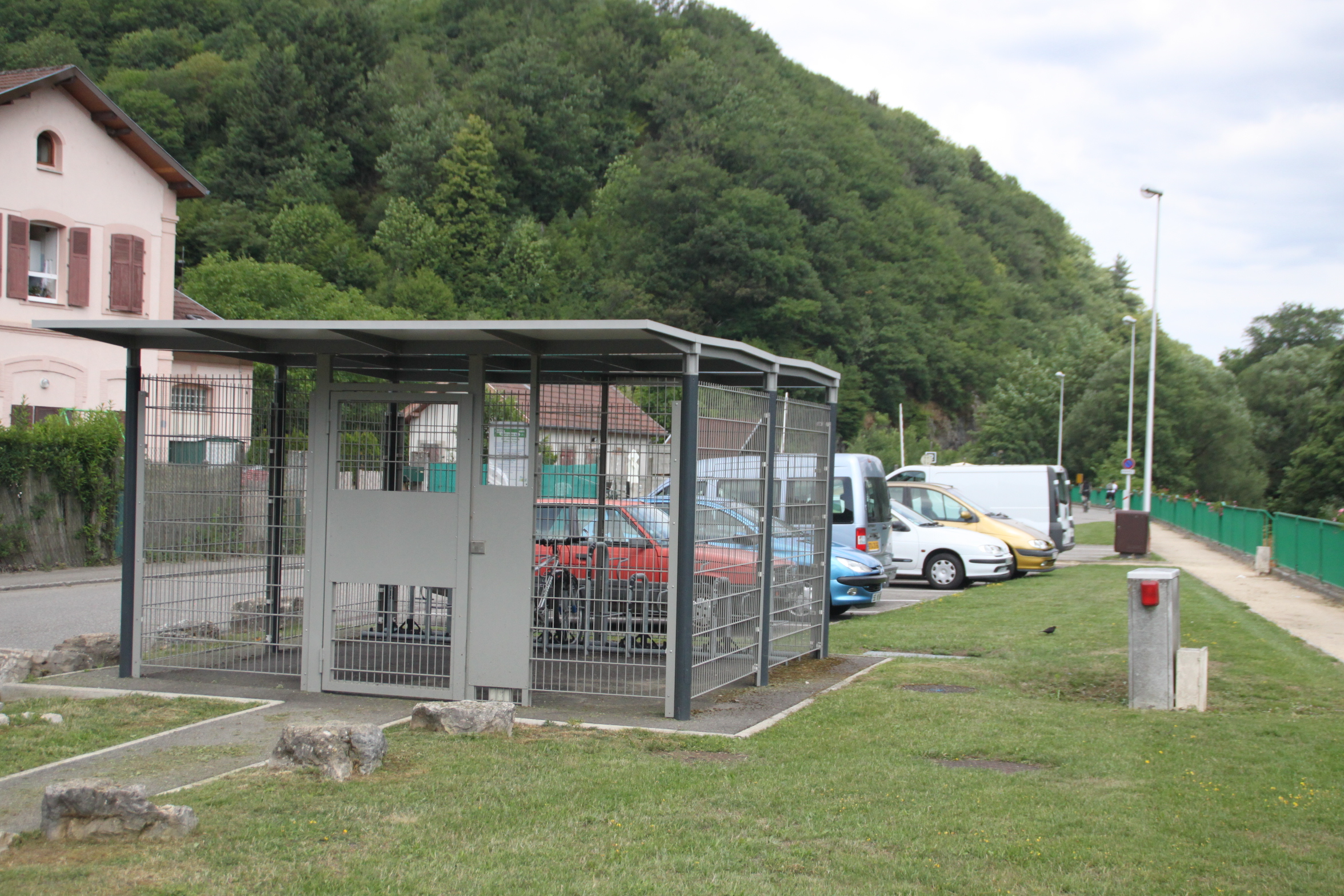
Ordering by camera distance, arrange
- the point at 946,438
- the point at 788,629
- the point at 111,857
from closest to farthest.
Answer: the point at 111,857
the point at 788,629
the point at 946,438

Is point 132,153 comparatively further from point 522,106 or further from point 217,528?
point 522,106

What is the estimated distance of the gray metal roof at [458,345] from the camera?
24.7ft

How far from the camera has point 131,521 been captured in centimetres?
922

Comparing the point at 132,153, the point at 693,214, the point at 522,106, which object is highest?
the point at 522,106

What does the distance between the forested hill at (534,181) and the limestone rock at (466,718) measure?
5082 centimetres

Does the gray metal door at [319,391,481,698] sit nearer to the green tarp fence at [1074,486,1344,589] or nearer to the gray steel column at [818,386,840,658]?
the gray steel column at [818,386,840,658]

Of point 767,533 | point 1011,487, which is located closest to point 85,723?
point 767,533

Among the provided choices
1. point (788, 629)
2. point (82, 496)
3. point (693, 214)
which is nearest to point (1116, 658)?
point (788, 629)

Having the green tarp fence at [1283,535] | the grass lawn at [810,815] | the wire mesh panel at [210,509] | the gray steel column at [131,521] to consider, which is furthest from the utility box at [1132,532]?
the gray steel column at [131,521]

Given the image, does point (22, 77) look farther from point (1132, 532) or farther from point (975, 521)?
point (1132, 532)

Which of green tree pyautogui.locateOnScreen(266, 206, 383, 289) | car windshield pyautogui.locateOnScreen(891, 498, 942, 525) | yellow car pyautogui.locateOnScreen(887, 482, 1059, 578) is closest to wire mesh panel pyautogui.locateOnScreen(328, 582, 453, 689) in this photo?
car windshield pyautogui.locateOnScreen(891, 498, 942, 525)

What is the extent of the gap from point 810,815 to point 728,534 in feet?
11.2

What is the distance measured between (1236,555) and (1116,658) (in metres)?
19.6

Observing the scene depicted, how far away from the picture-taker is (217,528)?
364 inches
